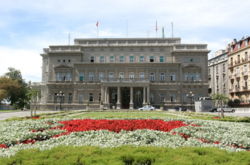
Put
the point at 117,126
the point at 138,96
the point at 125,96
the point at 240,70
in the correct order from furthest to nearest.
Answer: the point at 125,96 → the point at 138,96 → the point at 240,70 → the point at 117,126

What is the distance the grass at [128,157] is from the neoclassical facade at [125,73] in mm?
48734

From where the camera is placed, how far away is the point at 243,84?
185 feet

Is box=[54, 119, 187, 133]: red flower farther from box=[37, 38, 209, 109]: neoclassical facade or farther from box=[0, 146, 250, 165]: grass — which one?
box=[37, 38, 209, 109]: neoclassical facade

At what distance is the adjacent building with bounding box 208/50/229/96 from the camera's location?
215ft

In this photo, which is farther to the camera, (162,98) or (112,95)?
(112,95)

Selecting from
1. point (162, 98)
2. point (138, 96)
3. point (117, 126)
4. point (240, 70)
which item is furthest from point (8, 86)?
point (117, 126)

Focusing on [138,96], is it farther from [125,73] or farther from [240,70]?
[240,70]

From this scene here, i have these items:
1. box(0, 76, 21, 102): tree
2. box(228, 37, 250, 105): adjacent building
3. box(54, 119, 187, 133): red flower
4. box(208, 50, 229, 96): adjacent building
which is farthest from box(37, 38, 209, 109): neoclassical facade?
box(54, 119, 187, 133): red flower

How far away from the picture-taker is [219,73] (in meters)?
68.9

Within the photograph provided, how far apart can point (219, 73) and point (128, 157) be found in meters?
68.9

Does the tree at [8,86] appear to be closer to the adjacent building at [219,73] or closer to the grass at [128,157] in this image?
the adjacent building at [219,73]

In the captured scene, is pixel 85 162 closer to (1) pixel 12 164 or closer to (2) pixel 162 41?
(1) pixel 12 164

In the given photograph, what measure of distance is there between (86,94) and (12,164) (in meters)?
54.6

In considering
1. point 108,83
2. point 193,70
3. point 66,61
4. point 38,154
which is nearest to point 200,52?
point 193,70
